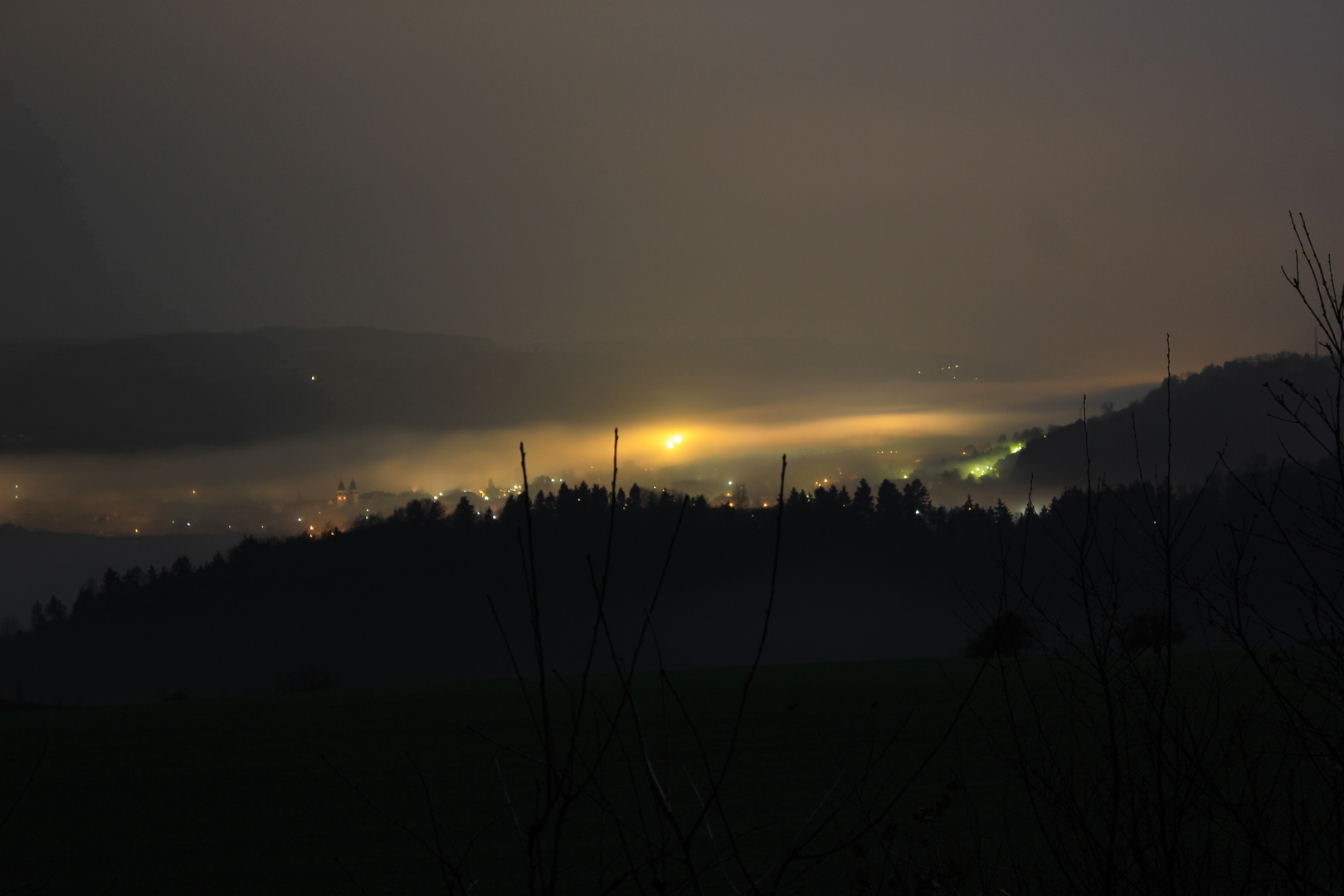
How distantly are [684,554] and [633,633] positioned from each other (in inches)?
678

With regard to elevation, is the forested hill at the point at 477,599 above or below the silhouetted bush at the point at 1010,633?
below

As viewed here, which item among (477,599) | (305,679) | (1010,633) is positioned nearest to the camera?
(1010,633)

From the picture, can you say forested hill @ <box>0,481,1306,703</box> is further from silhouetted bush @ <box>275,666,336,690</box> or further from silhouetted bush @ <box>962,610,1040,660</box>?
silhouetted bush @ <box>962,610,1040,660</box>

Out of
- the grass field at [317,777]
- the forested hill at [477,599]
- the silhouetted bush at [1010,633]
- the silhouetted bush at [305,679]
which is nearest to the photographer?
the silhouetted bush at [1010,633]

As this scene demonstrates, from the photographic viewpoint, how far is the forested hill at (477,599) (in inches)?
4653

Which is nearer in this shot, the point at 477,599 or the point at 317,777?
the point at 317,777

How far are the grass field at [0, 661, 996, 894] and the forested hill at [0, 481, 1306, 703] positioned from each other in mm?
87698

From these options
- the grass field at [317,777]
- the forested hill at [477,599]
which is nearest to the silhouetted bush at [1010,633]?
the grass field at [317,777]

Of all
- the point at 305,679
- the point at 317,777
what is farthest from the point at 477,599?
the point at 317,777

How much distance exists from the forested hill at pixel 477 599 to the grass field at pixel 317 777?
87698 mm

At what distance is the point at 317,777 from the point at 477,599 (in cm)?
11621

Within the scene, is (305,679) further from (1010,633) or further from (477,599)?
(477,599)

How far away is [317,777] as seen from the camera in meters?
17.4

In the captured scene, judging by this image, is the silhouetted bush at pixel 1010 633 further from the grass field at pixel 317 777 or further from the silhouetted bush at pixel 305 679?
the silhouetted bush at pixel 305 679
